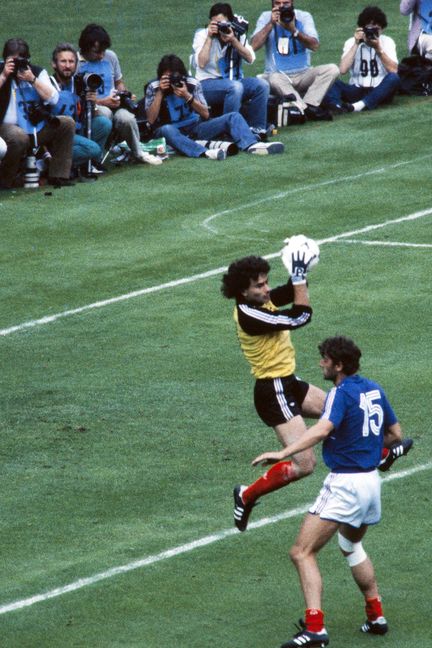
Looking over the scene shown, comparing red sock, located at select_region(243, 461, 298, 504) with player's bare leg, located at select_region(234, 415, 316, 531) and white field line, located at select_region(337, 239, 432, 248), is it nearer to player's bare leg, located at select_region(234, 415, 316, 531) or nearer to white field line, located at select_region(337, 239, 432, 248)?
player's bare leg, located at select_region(234, 415, 316, 531)

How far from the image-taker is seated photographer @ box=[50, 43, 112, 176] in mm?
20109

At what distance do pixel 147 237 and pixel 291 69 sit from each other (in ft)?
20.0

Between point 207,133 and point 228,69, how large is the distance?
3.67ft

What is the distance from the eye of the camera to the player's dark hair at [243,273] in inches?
399

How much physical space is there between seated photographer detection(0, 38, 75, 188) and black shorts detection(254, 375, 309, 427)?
9763 millimetres

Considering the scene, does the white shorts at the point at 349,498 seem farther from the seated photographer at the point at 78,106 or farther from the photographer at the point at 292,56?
the photographer at the point at 292,56

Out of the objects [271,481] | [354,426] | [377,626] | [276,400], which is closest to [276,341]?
[276,400]

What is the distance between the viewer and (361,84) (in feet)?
80.5

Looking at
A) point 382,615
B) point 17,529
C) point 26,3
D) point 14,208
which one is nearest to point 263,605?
point 382,615

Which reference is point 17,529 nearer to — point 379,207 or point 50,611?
point 50,611

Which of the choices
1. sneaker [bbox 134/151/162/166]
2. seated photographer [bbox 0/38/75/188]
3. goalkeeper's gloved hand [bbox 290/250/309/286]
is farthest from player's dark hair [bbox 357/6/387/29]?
goalkeeper's gloved hand [bbox 290/250/309/286]

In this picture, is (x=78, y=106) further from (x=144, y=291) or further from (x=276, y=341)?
(x=276, y=341)

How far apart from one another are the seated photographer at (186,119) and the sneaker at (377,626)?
43.4 feet

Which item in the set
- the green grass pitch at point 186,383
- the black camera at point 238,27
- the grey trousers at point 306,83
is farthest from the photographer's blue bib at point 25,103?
the grey trousers at point 306,83
